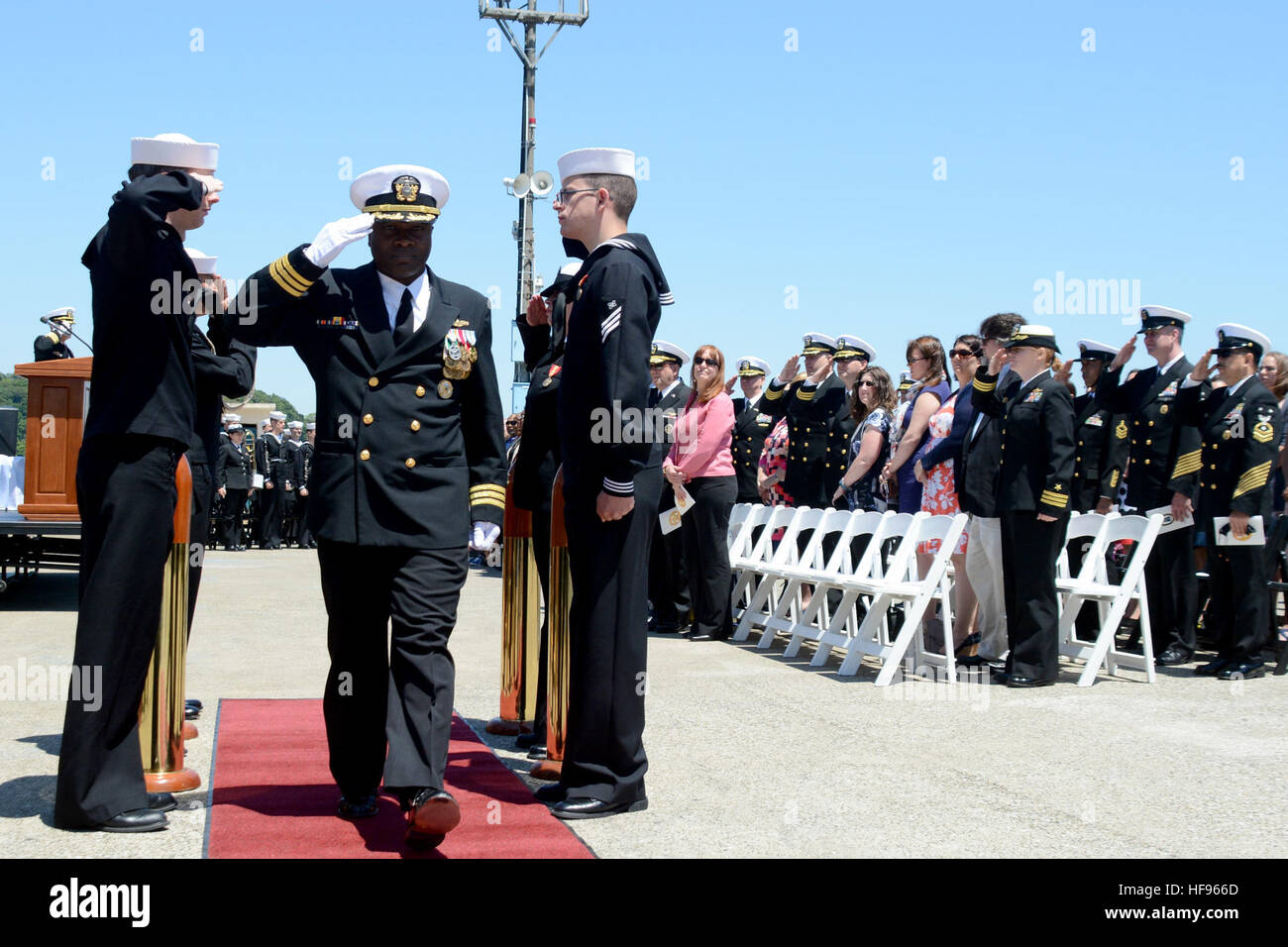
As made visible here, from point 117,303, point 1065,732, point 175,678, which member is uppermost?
point 117,303

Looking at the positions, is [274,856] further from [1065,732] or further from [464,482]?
[1065,732]

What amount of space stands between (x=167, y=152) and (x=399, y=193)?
1.08 metres

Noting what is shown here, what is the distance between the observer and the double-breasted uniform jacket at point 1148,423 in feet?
35.3

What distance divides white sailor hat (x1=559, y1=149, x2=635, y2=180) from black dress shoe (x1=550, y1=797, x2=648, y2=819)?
2.48 meters

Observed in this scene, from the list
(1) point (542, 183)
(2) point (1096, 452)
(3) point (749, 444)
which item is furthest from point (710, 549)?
(1) point (542, 183)

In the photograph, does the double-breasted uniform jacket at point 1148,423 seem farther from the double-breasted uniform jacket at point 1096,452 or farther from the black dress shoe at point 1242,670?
the black dress shoe at point 1242,670

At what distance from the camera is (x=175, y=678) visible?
17.7ft

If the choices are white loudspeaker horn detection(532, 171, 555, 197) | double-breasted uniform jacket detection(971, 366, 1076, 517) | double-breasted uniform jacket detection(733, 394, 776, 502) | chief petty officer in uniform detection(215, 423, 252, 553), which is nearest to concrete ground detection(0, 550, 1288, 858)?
double-breasted uniform jacket detection(971, 366, 1076, 517)

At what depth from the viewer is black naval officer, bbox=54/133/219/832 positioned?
4.78 metres

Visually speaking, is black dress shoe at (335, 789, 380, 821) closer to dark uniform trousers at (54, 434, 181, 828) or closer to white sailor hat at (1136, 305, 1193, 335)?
dark uniform trousers at (54, 434, 181, 828)

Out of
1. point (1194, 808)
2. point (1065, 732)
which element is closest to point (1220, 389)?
point (1065, 732)
